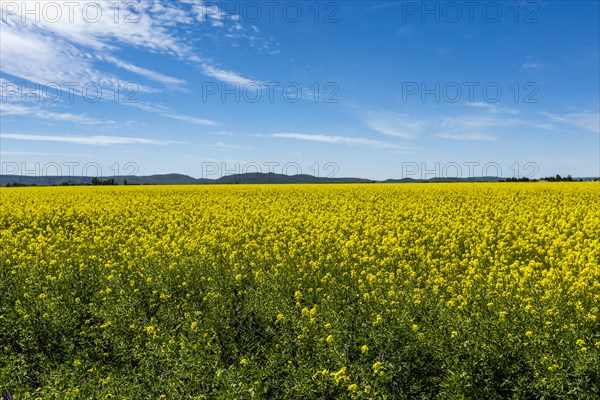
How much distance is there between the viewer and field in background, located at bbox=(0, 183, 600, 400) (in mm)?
5254

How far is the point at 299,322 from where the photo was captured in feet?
20.9

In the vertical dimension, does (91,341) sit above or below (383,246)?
below

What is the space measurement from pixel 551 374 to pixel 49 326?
726 cm

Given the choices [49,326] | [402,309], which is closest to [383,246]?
[402,309]

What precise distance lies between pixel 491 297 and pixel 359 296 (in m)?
2.24

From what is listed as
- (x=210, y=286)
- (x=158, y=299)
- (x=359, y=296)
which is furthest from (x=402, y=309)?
(x=158, y=299)

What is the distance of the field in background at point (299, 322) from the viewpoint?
525 centimetres

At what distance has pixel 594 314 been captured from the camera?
6.93 metres

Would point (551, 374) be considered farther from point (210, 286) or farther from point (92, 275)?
point (92, 275)

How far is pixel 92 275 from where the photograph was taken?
975cm

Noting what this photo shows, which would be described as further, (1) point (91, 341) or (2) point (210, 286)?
(2) point (210, 286)

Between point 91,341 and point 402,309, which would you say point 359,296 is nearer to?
point 402,309

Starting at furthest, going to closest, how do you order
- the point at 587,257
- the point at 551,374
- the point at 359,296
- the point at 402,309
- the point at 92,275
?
1. the point at 587,257
2. the point at 92,275
3. the point at 359,296
4. the point at 402,309
5. the point at 551,374

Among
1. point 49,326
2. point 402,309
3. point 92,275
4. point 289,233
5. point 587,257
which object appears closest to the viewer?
point 402,309
